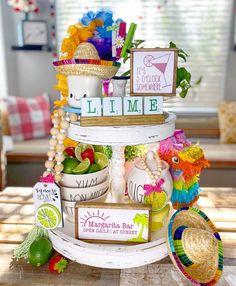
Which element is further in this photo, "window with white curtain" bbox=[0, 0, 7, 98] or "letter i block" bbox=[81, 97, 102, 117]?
"window with white curtain" bbox=[0, 0, 7, 98]

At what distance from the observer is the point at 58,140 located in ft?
3.04

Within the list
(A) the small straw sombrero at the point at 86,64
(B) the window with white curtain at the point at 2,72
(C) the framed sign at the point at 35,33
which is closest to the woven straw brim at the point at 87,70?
(A) the small straw sombrero at the point at 86,64

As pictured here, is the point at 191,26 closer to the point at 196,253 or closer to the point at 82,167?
the point at 82,167

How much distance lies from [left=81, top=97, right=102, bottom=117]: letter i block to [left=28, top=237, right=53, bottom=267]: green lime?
15.5 inches

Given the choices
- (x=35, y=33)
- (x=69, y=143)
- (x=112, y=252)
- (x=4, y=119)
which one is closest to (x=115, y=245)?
(x=112, y=252)

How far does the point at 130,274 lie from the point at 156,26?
2924 millimetres

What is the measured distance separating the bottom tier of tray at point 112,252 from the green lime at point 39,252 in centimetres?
4

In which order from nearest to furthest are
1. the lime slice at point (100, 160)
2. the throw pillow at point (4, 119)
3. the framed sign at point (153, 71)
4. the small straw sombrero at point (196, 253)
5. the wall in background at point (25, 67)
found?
the small straw sombrero at point (196, 253) → the framed sign at point (153, 71) → the lime slice at point (100, 160) → the throw pillow at point (4, 119) → the wall in background at point (25, 67)

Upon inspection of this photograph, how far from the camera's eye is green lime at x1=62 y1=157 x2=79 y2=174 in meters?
0.98

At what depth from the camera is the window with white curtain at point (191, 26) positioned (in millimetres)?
3256

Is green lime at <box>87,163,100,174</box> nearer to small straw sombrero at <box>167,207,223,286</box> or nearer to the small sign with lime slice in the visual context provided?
the small sign with lime slice

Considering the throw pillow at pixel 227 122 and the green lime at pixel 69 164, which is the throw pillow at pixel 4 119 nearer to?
the throw pillow at pixel 227 122

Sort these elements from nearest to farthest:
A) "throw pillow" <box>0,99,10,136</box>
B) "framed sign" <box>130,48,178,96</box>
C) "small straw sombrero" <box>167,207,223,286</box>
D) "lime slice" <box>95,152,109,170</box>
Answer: "small straw sombrero" <box>167,207,223,286</box>, "framed sign" <box>130,48,178,96</box>, "lime slice" <box>95,152,109,170</box>, "throw pillow" <box>0,99,10,136</box>

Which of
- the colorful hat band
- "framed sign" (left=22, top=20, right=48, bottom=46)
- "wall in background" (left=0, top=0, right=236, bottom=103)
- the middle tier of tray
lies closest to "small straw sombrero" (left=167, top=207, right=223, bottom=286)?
the colorful hat band
